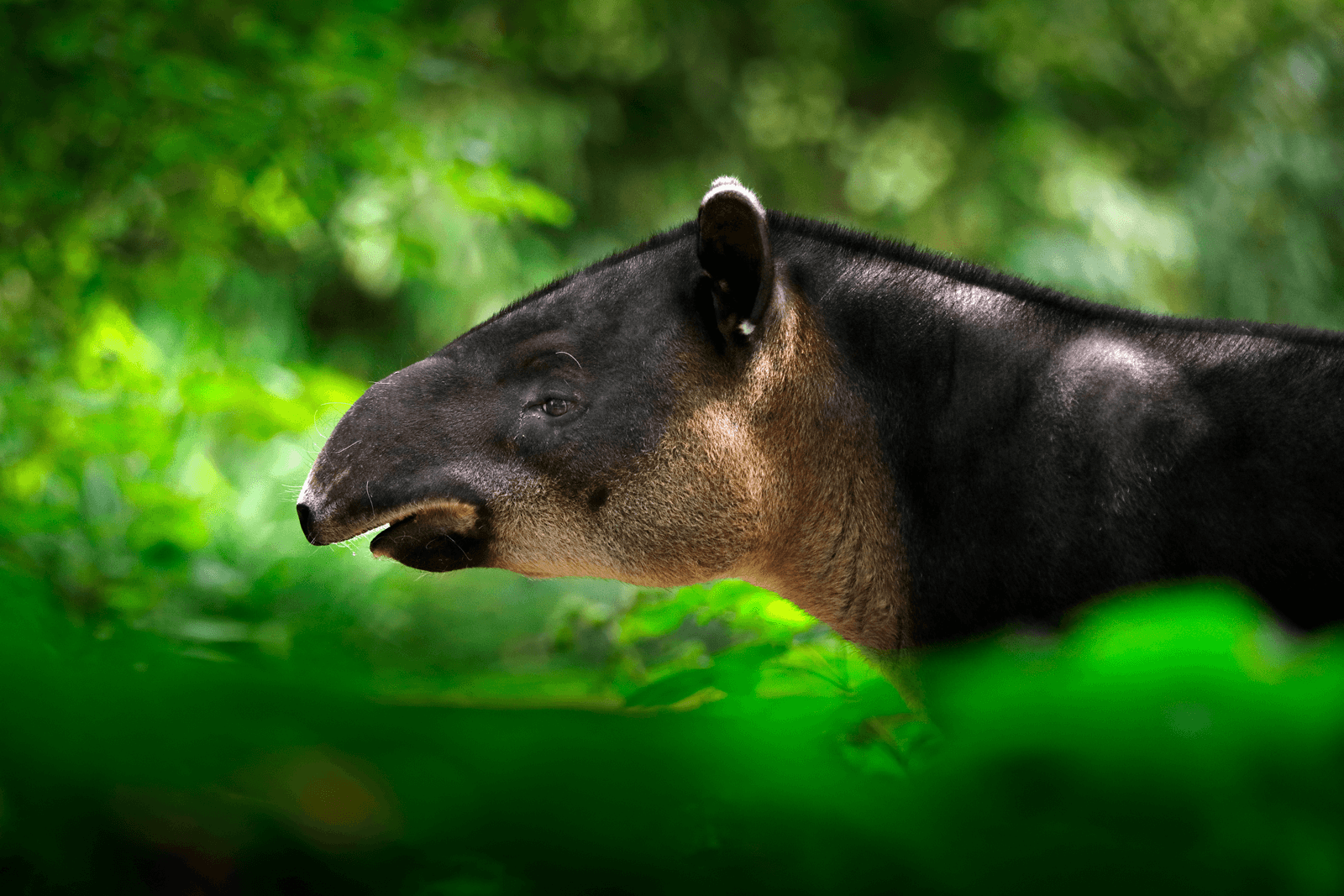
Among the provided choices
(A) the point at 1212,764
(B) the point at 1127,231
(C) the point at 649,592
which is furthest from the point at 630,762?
(B) the point at 1127,231

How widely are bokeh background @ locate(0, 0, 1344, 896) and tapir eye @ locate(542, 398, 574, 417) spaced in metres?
0.67

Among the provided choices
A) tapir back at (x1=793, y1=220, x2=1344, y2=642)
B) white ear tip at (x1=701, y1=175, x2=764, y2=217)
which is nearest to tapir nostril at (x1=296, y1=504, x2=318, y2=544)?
white ear tip at (x1=701, y1=175, x2=764, y2=217)

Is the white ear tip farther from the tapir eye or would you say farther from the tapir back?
the tapir eye

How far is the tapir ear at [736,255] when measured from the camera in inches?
120

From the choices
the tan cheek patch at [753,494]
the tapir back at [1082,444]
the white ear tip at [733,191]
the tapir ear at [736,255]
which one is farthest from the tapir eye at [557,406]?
the tapir back at [1082,444]

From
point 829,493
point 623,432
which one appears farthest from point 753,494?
point 623,432

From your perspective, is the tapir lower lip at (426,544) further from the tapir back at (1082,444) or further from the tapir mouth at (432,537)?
the tapir back at (1082,444)

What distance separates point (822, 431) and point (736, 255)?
533 millimetres

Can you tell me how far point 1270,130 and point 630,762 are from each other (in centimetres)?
1388

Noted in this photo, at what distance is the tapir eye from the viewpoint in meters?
3.22

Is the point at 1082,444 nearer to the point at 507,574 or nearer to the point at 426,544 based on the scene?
the point at 426,544

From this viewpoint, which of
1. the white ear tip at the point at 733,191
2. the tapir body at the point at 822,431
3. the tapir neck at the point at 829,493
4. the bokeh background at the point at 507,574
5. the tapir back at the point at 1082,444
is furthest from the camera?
the tapir neck at the point at 829,493

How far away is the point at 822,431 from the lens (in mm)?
3211

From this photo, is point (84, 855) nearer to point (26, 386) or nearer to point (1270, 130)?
point (26, 386)
